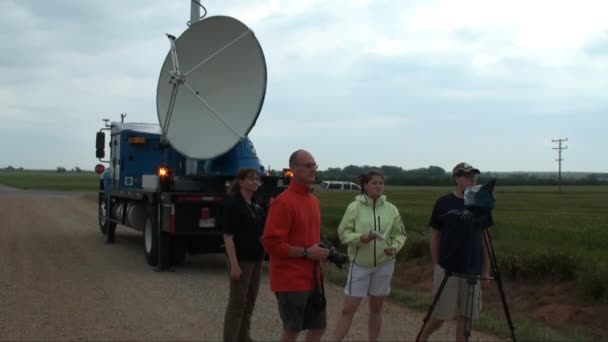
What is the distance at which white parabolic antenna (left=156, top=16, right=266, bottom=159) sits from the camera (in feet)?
40.8

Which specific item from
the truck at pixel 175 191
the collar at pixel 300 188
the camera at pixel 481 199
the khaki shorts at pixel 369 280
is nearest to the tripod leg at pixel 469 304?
the camera at pixel 481 199

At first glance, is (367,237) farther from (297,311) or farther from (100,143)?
(100,143)

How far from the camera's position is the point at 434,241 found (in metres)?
6.54

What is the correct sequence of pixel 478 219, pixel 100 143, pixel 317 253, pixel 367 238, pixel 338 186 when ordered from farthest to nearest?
pixel 338 186, pixel 100 143, pixel 367 238, pixel 478 219, pixel 317 253

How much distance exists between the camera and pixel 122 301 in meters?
9.66

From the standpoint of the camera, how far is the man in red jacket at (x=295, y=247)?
523 centimetres

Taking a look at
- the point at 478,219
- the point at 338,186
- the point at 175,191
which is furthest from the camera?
the point at 338,186

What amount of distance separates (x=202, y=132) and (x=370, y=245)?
273 inches

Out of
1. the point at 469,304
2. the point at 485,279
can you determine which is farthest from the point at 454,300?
the point at 485,279

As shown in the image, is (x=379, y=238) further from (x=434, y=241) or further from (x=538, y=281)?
(x=538, y=281)

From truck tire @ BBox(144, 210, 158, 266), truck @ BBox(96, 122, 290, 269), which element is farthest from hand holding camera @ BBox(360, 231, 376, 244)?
truck tire @ BBox(144, 210, 158, 266)

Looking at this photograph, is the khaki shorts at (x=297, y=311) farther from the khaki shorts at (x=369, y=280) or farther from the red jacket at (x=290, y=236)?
the khaki shorts at (x=369, y=280)

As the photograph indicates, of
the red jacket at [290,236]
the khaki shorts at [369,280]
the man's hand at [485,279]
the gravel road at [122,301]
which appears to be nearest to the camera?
the red jacket at [290,236]

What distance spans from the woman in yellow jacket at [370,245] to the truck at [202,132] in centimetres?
603
